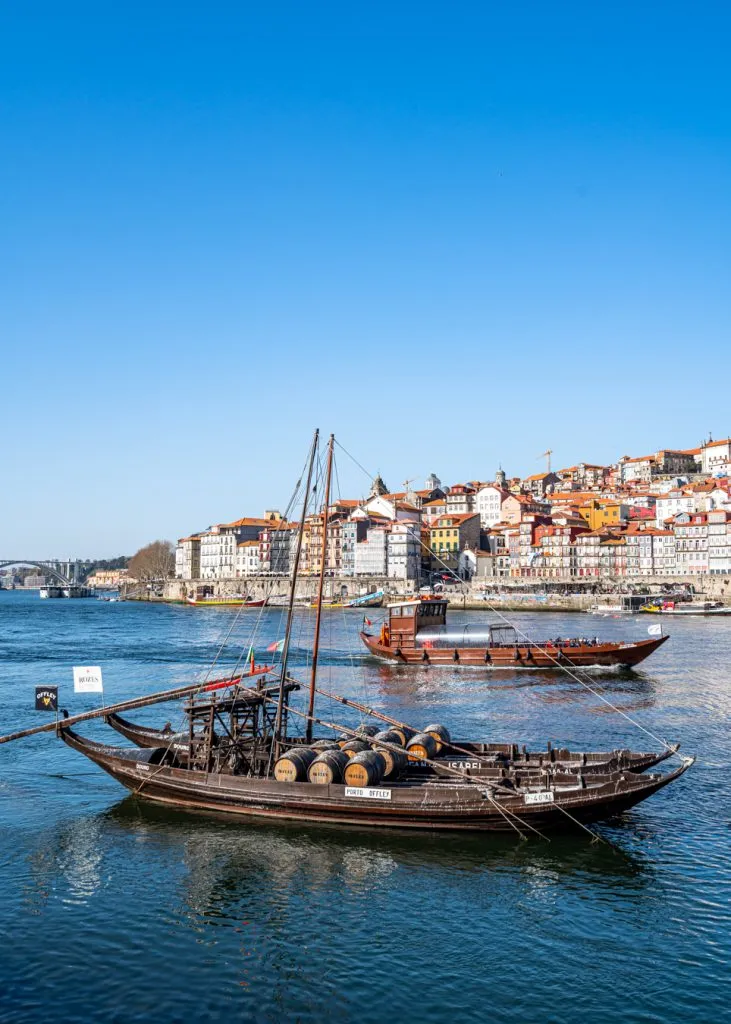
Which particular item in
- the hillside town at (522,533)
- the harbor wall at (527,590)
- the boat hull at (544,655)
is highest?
the hillside town at (522,533)

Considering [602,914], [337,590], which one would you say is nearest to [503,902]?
[602,914]

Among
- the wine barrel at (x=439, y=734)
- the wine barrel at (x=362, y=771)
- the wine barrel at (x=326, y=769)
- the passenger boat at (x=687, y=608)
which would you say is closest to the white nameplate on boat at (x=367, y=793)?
the wine barrel at (x=362, y=771)

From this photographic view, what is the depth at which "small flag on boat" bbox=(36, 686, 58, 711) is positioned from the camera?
1027 inches

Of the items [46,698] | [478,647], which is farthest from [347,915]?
[478,647]

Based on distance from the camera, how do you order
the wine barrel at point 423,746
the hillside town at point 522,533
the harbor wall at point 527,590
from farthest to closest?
the hillside town at point 522,533 < the harbor wall at point 527,590 < the wine barrel at point 423,746

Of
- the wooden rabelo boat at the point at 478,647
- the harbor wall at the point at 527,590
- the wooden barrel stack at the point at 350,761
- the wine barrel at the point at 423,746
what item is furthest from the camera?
the harbor wall at the point at 527,590

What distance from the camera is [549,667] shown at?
5909 centimetres

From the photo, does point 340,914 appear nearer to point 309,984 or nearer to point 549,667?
point 309,984

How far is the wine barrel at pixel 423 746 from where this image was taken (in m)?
25.1

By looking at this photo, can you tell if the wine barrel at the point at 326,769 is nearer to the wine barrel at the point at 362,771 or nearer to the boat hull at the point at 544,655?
the wine barrel at the point at 362,771

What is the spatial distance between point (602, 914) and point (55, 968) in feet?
32.9

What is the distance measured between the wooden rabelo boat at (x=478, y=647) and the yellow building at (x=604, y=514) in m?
93.2

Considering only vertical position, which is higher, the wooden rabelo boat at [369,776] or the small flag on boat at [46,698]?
the small flag on boat at [46,698]

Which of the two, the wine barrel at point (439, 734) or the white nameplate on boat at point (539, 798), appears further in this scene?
the wine barrel at point (439, 734)
